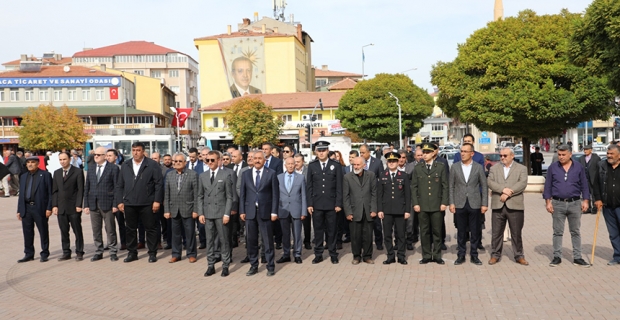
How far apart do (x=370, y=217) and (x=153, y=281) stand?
3743mm

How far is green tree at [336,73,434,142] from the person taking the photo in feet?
209

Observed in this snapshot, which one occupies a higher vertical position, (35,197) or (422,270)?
(35,197)

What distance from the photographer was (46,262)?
38.8 ft

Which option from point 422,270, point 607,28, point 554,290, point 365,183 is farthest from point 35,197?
point 607,28

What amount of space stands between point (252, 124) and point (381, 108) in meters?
13.0

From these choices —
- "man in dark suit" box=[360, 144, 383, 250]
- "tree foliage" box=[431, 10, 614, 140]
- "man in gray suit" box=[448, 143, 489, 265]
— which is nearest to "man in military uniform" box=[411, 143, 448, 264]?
"man in gray suit" box=[448, 143, 489, 265]

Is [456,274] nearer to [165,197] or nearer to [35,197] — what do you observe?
[165,197]

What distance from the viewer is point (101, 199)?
1188cm

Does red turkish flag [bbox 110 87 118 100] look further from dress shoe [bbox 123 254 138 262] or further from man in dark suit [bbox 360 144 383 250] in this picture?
dress shoe [bbox 123 254 138 262]

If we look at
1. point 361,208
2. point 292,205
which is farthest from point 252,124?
point 361,208

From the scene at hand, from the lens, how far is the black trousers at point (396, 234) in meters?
11.0

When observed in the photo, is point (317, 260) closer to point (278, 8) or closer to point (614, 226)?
point (614, 226)

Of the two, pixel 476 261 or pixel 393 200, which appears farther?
pixel 393 200

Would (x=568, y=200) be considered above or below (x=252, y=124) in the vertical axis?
below
